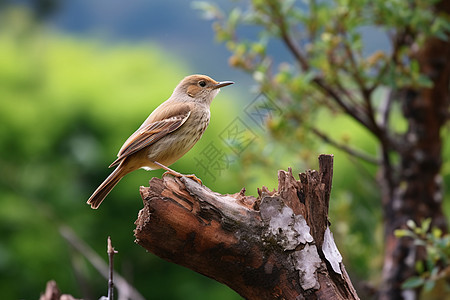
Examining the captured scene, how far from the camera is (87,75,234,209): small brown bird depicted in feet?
8.27

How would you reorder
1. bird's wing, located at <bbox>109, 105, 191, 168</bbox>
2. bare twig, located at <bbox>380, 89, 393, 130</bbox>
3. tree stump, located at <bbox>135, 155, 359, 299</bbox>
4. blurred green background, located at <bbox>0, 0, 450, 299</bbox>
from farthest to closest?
blurred green background, located at <bbox>0, 0, 450, 299</bbox>, bare twig, located at <bbox>380, 89, 393, 130</bbox>, bird's wing, located at <bbox>109, 105, 191, 168</bbox>, tree stump, located at <bbox>135, 155, 359, 299</bbox>

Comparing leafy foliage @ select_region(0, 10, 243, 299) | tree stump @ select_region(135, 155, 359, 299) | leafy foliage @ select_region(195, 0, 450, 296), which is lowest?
leafy foliage @ select_region(0, 10, 243, 299)

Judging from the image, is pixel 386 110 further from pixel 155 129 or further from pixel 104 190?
pixel 104 190

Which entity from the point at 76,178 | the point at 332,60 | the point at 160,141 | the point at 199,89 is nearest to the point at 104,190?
the point at 160,141

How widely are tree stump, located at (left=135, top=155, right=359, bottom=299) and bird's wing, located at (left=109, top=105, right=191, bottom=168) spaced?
487mm

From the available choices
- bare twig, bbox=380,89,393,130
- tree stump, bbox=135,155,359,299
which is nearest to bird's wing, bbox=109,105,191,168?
tree stump, bbox=135,155,359,299

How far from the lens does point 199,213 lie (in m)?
2.05

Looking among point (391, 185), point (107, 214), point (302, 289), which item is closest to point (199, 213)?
point (302, 289)

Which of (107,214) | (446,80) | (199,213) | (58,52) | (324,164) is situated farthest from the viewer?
(58,52)

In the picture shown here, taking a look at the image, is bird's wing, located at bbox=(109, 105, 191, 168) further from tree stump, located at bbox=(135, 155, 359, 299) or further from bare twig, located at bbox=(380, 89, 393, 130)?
bare twig, located at bbox=(380, 89, 393, 130)

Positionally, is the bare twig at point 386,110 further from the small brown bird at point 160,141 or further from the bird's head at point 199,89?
the small brown bird at point 160,141

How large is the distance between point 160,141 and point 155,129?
58 mm

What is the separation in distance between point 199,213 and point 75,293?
6.04 metres

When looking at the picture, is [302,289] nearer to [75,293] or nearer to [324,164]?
[324,164]
